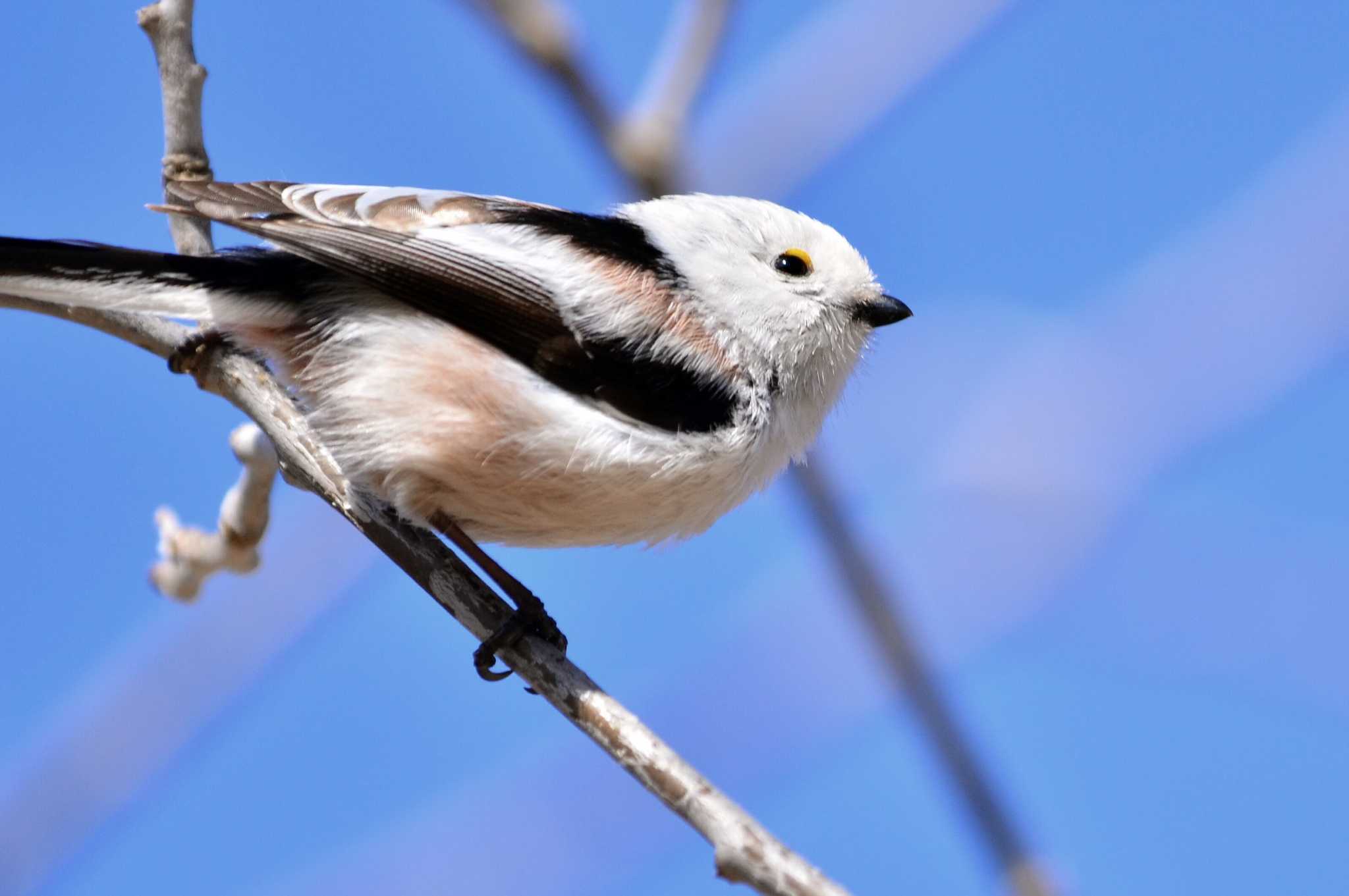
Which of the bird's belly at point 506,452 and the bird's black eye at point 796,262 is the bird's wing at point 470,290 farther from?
the bird's black eye at point 796,262

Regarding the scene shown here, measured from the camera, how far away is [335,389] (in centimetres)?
321

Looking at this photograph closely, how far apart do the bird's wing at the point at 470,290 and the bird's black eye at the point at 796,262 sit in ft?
1.71

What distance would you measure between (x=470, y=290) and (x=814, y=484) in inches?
50.1

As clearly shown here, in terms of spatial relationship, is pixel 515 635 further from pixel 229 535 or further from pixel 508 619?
pixel 229 535

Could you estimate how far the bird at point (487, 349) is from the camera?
3.03 metres

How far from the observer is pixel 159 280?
3143 millimetres

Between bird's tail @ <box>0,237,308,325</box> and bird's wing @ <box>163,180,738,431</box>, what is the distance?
0.15m

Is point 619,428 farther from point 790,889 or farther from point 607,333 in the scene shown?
point 790,889

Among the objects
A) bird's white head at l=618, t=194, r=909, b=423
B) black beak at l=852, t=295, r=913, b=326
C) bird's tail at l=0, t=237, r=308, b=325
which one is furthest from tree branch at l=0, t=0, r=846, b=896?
black beak at l=852, t=295, r=913, b=326

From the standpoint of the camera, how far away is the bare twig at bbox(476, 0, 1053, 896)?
3.19 meters

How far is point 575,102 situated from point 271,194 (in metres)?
0.79

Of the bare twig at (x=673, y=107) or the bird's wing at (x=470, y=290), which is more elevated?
the bare twig at (x=673, y=107)

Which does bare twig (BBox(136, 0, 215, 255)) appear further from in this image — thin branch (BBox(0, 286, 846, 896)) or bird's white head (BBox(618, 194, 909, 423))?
bird's white head (BBox(618, 194, 909, 423))

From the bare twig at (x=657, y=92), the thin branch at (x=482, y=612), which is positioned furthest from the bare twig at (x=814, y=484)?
the thin branch at (x=482, y=612)
